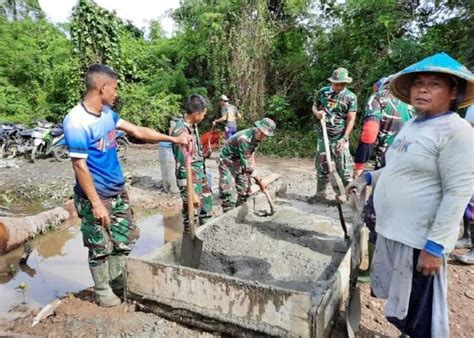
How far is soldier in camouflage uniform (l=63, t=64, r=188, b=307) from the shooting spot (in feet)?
8.68

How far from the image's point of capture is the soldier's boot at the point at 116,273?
10.2 ft

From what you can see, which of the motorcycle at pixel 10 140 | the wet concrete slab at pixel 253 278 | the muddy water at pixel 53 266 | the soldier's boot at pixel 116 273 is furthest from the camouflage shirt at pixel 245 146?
the motorcycle at pixel 10 140

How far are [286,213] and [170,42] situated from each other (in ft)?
42.3

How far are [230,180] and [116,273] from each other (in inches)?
76.6

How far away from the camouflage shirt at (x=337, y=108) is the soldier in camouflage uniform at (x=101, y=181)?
2.59 m

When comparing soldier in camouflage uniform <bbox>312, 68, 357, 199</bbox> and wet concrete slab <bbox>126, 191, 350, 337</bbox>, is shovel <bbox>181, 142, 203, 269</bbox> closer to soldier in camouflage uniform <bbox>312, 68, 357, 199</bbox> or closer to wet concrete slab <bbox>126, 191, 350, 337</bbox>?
wet concrete slab <bbox>126, 191, 350, 337</bbox>

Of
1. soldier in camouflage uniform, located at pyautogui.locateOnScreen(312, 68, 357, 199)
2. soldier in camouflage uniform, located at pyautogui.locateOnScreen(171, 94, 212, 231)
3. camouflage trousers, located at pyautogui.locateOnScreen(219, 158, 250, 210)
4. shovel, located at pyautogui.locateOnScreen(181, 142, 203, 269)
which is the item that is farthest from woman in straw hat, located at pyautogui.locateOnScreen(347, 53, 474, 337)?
soldier in camouflage uniform, located at pyautogui.locateOnScreen(312, 68, 357, 199)

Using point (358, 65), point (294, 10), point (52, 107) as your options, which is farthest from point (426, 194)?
point (52, 107)

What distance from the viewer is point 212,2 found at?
43.7ft

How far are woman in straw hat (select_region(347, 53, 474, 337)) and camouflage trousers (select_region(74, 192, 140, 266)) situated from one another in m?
1.94

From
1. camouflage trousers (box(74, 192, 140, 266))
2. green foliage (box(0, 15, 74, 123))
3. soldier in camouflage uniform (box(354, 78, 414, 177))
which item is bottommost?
camouflage trousers (box(74, 192, 140, 266))

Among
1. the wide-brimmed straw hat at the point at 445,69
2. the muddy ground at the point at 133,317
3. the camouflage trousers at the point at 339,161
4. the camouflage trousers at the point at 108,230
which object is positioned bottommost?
the muddy ground at the point at 133,317

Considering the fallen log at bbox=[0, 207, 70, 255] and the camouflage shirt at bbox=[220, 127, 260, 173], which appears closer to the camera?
the fallen log at bbox=[0, 207, 70, 255]

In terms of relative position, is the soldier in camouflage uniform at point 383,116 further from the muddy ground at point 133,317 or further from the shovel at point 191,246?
the shovel at point 191,246
